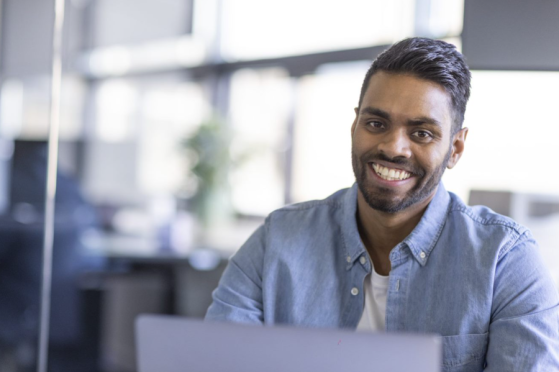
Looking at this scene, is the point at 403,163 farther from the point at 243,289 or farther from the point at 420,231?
the point at 243,289

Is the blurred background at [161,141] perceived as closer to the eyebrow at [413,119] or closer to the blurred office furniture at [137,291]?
the blurred office furniture at [137,291]

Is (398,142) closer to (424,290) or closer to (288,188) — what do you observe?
(424,290)

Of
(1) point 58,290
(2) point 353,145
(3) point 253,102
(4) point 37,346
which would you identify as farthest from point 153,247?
(2) point 353,145

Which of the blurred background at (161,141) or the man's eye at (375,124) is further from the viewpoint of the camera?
the blurred background at (161,141)

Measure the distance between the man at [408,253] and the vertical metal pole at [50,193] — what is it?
6.23 ft

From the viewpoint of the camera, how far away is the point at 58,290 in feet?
10.8

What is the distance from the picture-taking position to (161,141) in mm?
3904

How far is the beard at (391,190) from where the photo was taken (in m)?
1.40

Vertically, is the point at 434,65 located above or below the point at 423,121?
above

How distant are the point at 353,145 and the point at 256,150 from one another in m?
2.37

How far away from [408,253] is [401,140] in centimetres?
25

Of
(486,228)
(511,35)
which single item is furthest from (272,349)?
(511,35)

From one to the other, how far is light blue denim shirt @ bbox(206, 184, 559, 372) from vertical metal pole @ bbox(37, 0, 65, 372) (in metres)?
1.90

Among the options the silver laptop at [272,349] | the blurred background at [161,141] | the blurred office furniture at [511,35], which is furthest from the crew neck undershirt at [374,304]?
the blurred background at [161,141]
